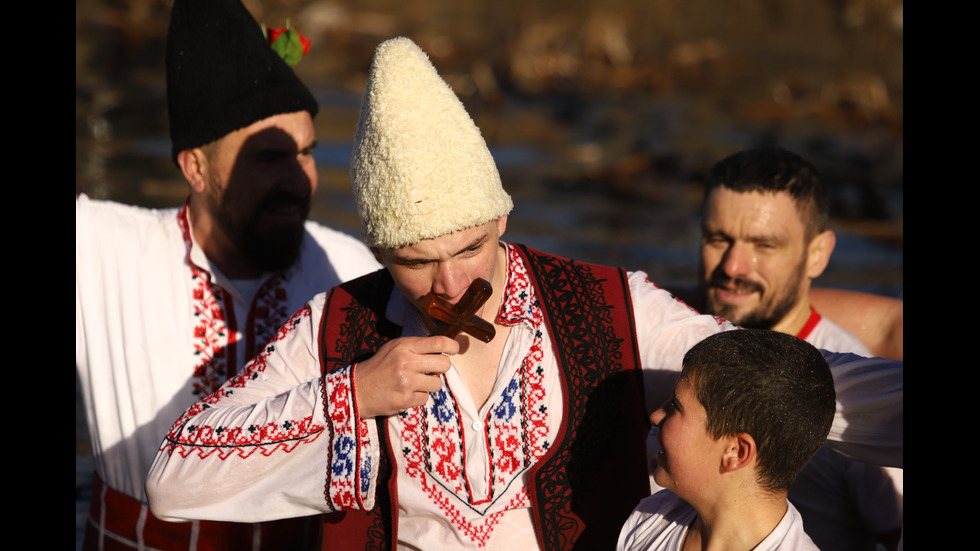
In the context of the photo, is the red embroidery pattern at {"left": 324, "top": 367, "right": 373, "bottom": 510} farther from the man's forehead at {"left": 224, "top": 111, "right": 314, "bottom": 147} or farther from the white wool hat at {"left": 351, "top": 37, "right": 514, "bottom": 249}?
the man's forehead at {"left": 224, "top": 111, "right": 314, "bottom": 147}

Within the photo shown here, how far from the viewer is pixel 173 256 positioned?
14.1 feet

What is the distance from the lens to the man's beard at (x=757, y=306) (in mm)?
4258

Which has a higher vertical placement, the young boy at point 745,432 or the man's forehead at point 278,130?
the man's forehead at point 278,130

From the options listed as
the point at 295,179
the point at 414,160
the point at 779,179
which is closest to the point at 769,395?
the point at 414,160

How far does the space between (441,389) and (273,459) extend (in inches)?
20.5

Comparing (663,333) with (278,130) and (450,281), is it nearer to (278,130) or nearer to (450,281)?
(450,281)

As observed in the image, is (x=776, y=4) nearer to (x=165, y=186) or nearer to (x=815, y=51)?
(x=815, y=51)

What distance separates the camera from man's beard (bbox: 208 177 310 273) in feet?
13.8

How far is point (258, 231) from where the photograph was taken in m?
4.22

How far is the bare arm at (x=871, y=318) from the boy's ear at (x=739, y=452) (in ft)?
6.67

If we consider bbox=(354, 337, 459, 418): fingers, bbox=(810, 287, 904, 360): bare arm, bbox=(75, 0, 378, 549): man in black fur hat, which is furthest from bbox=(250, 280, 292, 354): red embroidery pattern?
bbox=(810, 287, 904, 360): bare arm

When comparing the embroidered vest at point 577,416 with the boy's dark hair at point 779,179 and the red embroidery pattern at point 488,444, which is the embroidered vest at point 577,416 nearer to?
the red embroidery pattern at point 488,444

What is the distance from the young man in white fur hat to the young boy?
0.24 m

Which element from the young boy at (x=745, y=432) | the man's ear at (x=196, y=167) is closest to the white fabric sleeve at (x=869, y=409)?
the young boy at (x=745, y=432)
